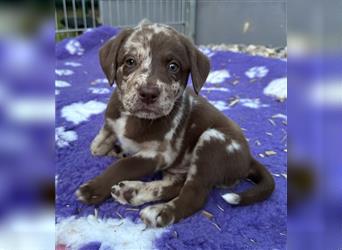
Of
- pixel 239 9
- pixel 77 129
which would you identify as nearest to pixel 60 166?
pixel 77 129

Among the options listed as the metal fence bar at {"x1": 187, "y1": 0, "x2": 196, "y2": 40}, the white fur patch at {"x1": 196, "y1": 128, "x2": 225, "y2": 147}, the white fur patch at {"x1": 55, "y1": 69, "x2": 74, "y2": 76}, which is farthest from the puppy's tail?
the metal fence bar at {"x1": 187, "y1": 0, "x2": 196, "y2": 40}

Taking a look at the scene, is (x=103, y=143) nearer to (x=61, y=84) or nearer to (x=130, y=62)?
(x=130, y=62)

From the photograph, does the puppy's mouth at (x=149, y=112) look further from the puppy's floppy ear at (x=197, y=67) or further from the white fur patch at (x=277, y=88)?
the white fur patch at (x=277, y=88)

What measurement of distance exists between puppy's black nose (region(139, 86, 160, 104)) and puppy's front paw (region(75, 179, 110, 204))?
59 centimetres

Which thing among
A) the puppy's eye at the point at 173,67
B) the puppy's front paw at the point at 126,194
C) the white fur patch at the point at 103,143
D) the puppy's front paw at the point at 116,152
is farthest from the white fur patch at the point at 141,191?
the puppy's eye at the point at 173,67

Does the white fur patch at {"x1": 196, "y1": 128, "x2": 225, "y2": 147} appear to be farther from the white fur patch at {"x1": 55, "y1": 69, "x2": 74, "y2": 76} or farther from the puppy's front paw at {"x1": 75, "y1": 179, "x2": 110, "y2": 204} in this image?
the white fur patch at {"x1": 55, "y1": 69, "x2": 74, "y2": 76}

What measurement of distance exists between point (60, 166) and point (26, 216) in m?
2.30

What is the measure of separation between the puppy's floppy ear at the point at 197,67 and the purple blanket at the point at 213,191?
0.73m

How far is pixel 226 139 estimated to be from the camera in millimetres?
2682

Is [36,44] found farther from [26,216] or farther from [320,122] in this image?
[320,122]

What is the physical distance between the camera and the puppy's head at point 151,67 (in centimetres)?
239

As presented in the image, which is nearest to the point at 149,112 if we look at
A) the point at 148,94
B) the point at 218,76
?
the point at 148,94

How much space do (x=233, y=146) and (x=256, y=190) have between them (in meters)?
0.32

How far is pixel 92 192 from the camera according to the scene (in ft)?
8.07
